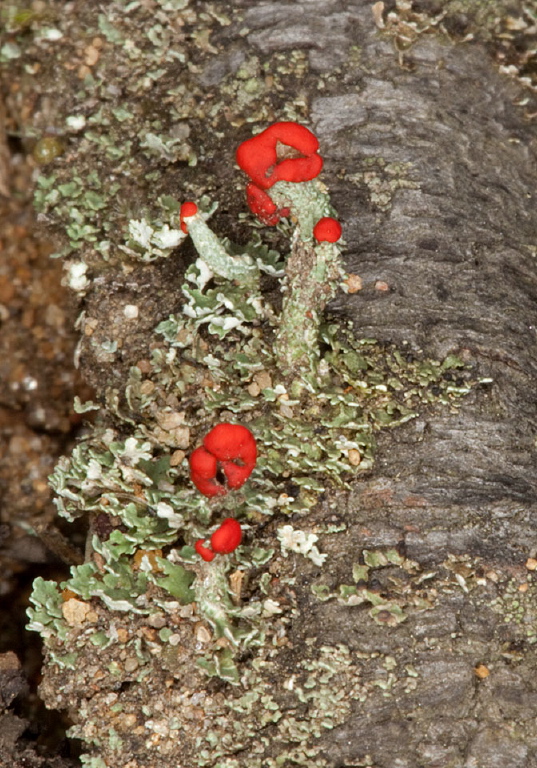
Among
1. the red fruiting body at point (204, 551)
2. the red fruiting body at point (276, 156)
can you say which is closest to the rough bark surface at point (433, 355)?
the red fruiting body at point (204, 551)

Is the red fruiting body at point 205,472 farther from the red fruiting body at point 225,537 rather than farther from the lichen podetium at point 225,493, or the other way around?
the red fruiting body at point 225,537

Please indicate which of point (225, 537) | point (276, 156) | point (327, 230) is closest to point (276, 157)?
point (276, 156)

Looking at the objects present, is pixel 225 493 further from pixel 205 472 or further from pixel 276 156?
pixel 276 156

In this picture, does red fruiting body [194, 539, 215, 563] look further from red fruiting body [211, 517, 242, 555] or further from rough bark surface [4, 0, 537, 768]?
rough bark surface [4, 0, 537, 768]

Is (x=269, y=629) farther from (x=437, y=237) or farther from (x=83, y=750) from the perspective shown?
(x=437, y=237)

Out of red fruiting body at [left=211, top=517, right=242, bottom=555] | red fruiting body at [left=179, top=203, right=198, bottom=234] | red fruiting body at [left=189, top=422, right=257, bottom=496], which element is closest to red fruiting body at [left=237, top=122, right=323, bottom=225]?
red fruiting body at [left=179, top=203, right=198, bottom=234]
